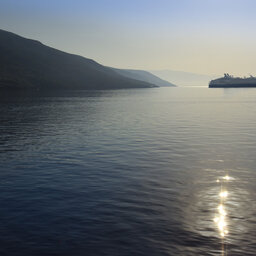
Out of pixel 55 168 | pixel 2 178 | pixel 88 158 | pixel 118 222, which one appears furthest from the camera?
pixel 88 158

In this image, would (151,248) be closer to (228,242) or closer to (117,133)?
(228,242)

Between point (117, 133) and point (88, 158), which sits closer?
point (88, 158)

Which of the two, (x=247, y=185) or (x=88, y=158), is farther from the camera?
(x=88, y=158)

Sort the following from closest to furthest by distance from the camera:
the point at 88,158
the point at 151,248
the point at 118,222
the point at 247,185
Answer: the point at 151,248, the point at 118,222, the point at 247,185, the point at 88,158

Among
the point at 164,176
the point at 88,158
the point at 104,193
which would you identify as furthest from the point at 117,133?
the point at 104,193

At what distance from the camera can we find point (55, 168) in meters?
24.5

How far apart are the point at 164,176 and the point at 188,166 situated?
12.8 feet

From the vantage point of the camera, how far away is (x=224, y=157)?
28438 millimetres

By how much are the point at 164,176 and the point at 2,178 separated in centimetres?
1206

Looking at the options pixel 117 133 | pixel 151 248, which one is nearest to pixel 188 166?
pixel 151 248

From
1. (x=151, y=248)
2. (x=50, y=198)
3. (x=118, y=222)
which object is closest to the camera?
(x=151, y=248)

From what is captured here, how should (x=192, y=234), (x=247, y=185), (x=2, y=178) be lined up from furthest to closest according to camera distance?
(x=2, y=178) → (x=247, y=185) → (x=192, y=234)

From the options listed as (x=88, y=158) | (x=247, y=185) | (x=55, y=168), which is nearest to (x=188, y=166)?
(x=247, y=185)

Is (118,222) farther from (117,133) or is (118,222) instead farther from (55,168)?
(117,133)
